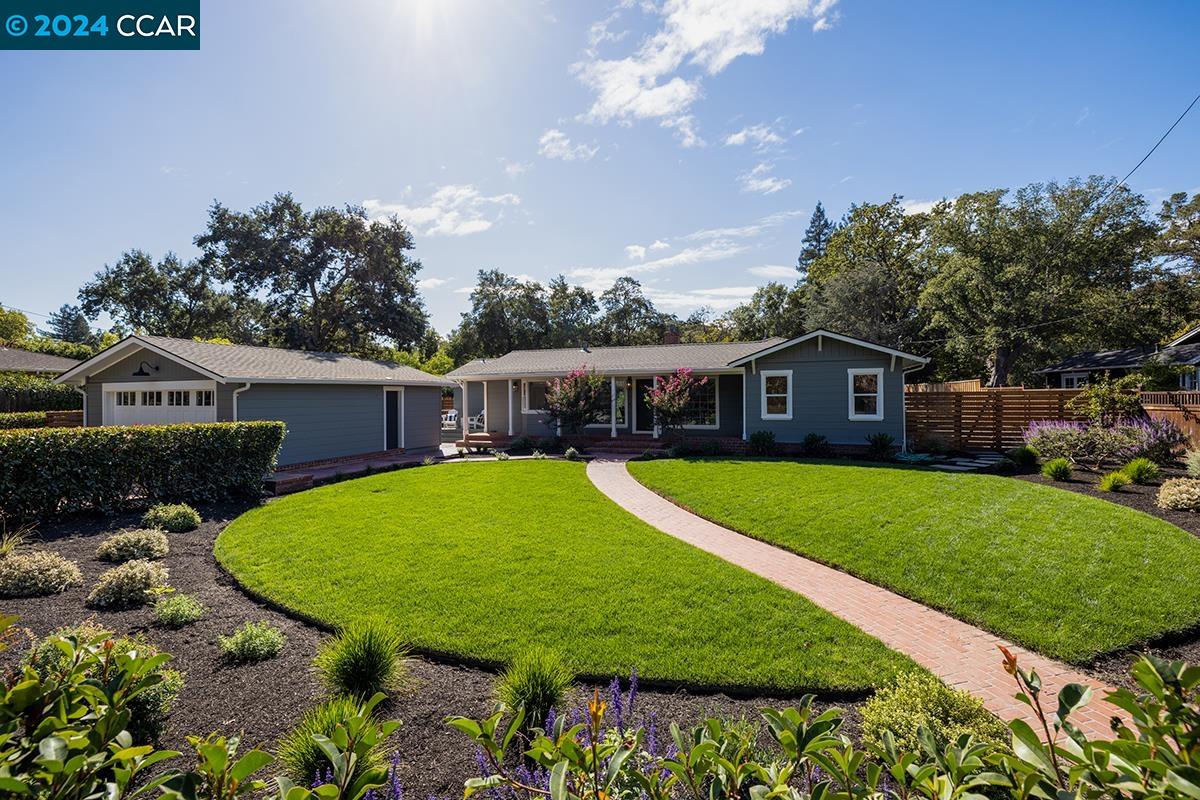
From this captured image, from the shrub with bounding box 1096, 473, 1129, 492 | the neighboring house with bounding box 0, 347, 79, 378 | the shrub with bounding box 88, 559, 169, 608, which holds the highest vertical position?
the neighboring house with bounding box 0, 347, 79, 378

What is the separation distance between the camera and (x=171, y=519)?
28.7 feet

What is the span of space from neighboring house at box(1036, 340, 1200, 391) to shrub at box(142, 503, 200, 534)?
27.0 meters

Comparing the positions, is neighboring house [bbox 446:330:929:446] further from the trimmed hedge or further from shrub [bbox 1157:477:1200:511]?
the trimmed hedge

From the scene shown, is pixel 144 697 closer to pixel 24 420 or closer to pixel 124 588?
pixel 124 588

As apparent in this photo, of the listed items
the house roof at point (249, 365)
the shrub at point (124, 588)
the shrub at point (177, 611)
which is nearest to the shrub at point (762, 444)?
the house roof at point (249, 365)

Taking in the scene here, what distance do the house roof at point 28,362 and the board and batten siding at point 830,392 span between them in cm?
3400

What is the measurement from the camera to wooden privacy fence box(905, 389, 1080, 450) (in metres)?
15.5

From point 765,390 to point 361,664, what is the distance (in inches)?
580

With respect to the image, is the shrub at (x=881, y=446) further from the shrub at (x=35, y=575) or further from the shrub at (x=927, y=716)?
the shrub at (x=35, y=575)

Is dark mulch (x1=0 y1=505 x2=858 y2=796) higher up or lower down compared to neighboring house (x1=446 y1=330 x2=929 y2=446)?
lower down

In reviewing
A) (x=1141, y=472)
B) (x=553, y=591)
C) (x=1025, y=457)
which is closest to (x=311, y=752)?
(x=553, y=591)

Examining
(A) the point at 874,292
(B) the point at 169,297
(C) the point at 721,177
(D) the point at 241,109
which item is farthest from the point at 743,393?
(B) the point at 169,297

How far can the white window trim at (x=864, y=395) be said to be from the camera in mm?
15422

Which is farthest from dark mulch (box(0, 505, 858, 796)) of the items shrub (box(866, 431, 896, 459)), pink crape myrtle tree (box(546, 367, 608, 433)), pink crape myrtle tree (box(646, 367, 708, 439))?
pink crape myrtle tree (box(646, 367, 708, 439))
